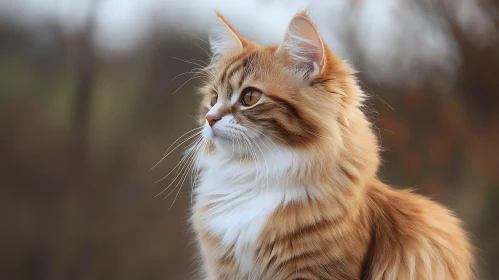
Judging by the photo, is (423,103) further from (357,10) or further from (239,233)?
(239,233)

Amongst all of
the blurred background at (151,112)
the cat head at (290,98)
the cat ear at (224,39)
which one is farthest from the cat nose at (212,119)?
the blurred background at (151,112)

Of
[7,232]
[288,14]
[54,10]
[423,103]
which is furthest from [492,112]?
[7,232]

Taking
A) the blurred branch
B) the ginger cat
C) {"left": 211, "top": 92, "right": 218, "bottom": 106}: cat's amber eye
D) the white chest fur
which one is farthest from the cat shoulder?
the blurred branch

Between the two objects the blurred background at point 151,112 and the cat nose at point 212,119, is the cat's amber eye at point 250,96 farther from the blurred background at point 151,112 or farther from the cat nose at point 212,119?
the blurred background at point 151,112

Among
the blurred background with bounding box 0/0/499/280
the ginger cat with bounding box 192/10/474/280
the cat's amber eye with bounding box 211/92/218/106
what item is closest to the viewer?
the ginger cat with bounding box 192/10/474/280

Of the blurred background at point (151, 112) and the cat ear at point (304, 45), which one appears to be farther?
the blurred background at point (151, 112)

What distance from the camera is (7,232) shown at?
1.58m

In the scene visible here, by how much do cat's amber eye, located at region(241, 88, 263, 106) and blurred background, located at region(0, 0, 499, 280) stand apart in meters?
0.50

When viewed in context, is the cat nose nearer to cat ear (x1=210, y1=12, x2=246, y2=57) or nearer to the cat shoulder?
cat ear (x1=210, y1=12, x2=246, y2=57)

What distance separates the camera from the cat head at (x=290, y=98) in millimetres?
1165

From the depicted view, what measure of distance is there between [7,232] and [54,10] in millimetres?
687

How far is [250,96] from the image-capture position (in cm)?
121

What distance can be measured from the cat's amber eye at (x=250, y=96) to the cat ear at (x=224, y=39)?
19 centimetres

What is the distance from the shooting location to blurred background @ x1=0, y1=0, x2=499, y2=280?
160cm
